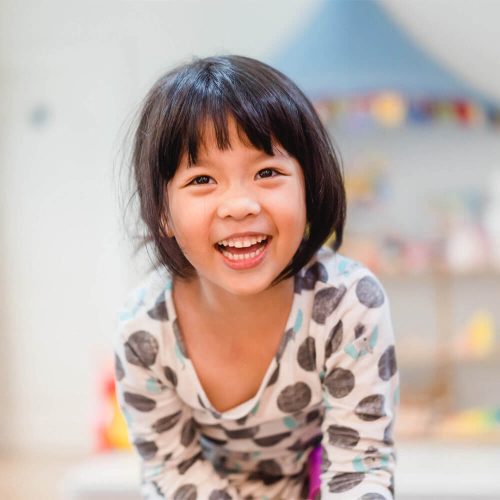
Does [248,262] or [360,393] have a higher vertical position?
[248,262]

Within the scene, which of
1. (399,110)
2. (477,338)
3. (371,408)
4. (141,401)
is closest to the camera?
(371,408)

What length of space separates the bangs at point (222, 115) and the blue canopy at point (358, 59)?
1854 millimetres

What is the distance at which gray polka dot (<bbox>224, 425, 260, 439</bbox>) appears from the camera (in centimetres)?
109

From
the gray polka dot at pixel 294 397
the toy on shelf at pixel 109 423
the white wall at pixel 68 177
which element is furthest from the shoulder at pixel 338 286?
the white wall at pixel 68 177

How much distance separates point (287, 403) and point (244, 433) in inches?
3.6

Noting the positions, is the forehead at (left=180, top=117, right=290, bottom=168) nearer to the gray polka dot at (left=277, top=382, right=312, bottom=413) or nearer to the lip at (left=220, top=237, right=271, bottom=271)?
the lip at (left=220, top=237, right=271, bottom=271)

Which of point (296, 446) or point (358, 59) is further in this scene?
point (358, 59)

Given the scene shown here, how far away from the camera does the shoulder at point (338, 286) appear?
1016 millimetres

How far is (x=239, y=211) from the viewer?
876mm

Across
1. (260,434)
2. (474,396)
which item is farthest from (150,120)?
(474,396)

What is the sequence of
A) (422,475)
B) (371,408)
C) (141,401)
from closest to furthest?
(371,408) < (141,401) < (422,475)

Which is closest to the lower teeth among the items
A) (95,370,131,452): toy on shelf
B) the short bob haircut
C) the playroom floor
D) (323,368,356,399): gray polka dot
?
the short bob haircut

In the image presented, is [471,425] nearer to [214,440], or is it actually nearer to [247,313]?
[214,440]

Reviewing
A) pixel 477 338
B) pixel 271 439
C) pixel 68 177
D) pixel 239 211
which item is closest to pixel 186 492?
pixel 271 439
